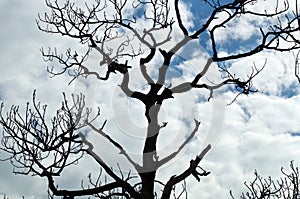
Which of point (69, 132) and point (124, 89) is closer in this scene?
point (69, 132)

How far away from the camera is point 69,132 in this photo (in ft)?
22.3

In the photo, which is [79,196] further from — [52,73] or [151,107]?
[52,73]

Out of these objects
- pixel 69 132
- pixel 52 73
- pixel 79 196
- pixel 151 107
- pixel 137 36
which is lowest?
pixel 79 196

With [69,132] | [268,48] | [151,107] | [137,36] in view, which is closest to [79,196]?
[69,132]

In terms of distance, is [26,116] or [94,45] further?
[94,45]

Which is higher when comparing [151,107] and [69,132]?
[151,107]

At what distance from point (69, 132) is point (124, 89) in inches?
59.9

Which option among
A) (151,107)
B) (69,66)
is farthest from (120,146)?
(69,66)

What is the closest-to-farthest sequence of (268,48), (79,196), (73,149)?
(73,149)
(79,196)
(268,48)

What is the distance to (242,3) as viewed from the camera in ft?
27.0

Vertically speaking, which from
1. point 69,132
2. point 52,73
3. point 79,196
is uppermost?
point 52,73

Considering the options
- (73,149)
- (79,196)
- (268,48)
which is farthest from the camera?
(268,48)

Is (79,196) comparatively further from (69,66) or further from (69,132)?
(69,66)

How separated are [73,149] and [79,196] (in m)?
1.20
